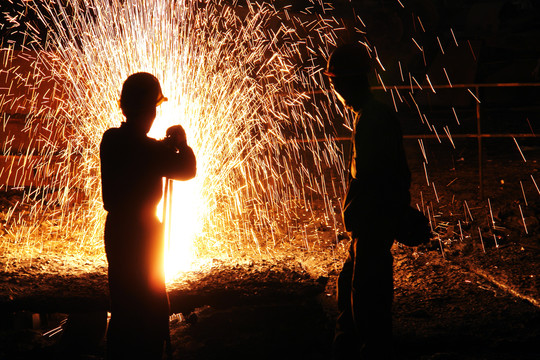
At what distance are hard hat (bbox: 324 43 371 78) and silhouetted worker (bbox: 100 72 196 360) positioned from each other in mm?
894

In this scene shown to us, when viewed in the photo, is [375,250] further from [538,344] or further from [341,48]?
[538,344]

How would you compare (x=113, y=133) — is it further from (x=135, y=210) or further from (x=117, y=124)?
(x=117, y=124)

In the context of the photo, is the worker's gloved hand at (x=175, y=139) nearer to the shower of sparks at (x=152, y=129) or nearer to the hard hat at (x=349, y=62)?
the hard hat at (x=349, y=62)

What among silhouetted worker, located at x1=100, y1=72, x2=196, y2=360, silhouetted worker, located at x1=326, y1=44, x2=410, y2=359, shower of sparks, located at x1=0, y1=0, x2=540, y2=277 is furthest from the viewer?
shower of sparks, located at x1=0, y1=0, x2=540, y2=277

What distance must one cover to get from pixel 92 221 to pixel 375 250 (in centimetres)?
379

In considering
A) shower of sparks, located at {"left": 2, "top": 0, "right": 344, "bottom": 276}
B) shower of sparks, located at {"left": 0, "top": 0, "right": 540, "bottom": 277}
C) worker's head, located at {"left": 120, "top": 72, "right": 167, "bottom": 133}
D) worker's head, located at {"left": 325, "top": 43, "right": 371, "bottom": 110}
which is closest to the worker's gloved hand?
worker's head, located at {"left": 120, "top": 72, "right": 167, "bottom": 133}

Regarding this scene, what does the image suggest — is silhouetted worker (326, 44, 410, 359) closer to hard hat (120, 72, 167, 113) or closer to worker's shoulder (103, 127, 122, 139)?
hard hat (120, 72, 167, 113)

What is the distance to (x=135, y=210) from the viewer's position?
2.65 m

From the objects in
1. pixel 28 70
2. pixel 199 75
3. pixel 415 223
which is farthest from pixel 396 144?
pixel 28 70

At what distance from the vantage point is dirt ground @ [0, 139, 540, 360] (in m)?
3.37

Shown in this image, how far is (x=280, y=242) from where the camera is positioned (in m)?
5.55

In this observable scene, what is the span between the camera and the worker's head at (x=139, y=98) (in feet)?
8.62

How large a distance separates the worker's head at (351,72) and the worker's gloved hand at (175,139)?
0.85m

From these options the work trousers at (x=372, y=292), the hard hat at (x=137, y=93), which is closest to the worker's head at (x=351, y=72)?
the work trousers at (x=372, y=292)
